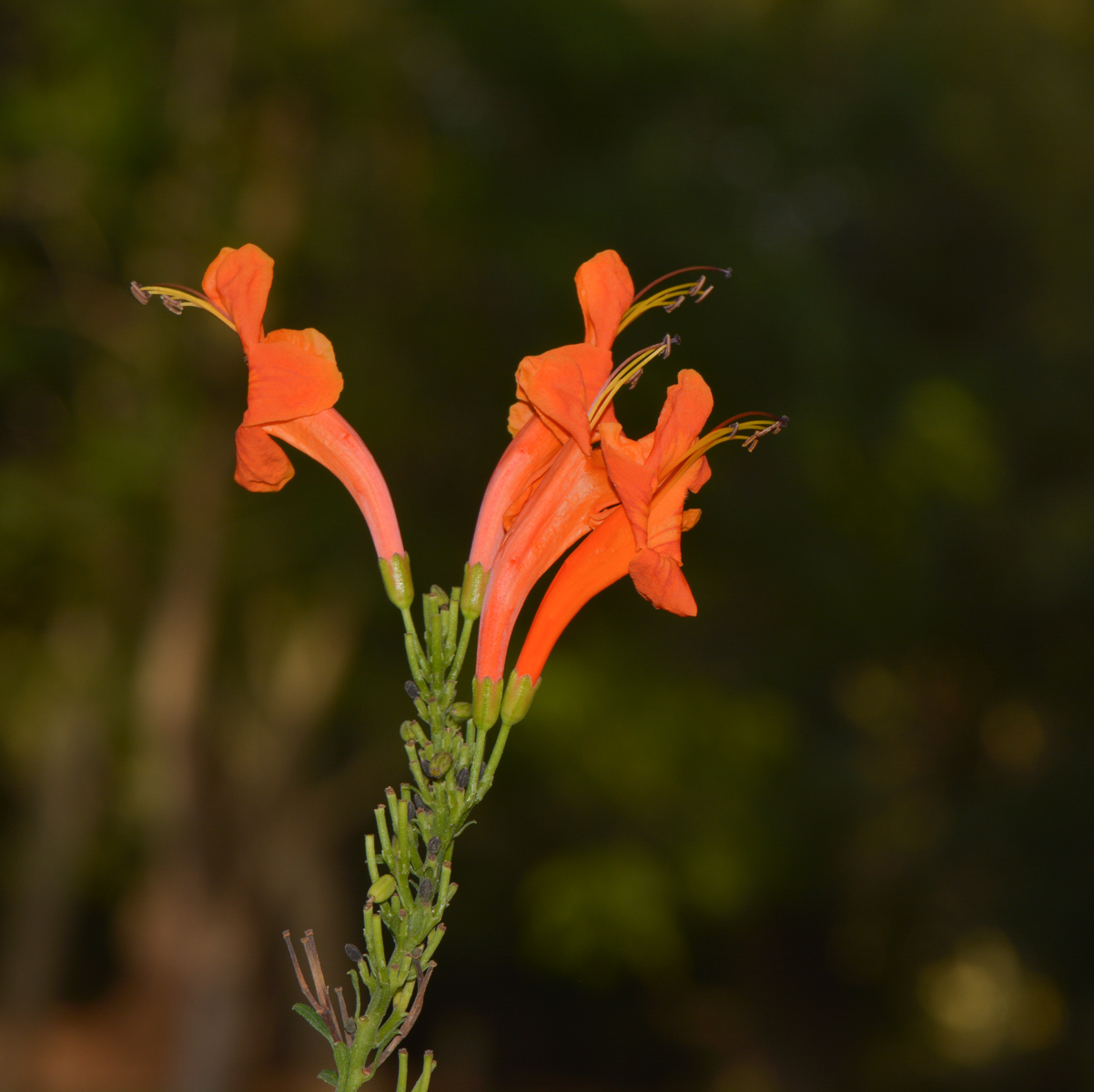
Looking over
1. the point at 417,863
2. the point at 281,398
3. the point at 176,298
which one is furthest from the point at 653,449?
the point at 176,298

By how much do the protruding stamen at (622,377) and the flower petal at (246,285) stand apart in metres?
0.45

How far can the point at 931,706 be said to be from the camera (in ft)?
56.1

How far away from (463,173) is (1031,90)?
25.4 feet

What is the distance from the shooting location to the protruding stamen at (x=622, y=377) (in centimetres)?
157

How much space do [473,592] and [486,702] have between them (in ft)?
0.48

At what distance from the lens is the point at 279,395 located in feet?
4.93

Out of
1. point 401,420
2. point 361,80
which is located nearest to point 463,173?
point 361,80

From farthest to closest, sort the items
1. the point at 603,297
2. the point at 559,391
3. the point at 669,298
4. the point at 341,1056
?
the point at 669,298 → the point at 603,297 → the point at 559,391 → the point at 341,1056

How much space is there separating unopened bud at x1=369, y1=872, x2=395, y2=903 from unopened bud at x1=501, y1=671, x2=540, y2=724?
0.25 m

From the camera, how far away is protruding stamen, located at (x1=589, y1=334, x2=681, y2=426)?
1565 millimetres

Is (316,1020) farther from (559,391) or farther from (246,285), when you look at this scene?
(246,285)

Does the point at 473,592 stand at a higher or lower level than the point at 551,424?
lower

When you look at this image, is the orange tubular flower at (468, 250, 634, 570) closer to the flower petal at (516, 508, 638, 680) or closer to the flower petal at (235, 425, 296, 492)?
the flower petal at (516, 508, 638, 680)

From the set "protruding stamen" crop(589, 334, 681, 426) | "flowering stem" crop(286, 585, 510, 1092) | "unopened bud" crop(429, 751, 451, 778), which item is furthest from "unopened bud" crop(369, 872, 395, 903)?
"protruding stamen" crop(589, 334, 681, 426)
